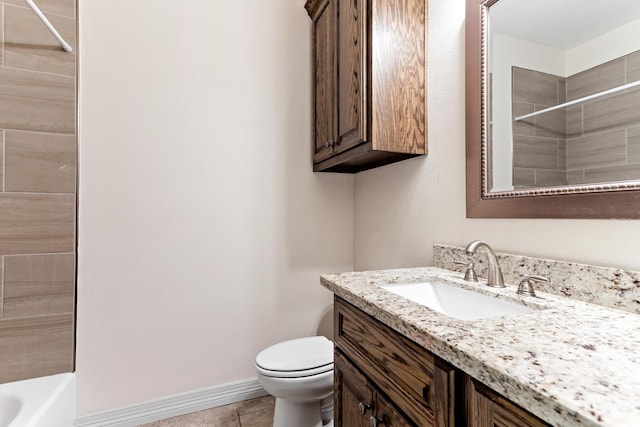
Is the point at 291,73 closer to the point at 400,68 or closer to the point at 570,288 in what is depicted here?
the point at 400,68

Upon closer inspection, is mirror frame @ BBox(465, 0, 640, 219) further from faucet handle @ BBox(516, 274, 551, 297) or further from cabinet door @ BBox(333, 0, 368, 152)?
cabinet door @ BBox(333, 0, 368, 152)

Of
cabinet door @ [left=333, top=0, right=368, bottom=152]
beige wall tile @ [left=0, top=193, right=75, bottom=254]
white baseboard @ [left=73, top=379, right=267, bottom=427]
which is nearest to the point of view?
cabinet door @ [left=333, top=0, right=368, bottom=152]

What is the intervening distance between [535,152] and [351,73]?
813 mm

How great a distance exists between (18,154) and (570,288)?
2221 millimetres

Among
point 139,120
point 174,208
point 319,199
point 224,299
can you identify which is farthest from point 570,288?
point 139,120

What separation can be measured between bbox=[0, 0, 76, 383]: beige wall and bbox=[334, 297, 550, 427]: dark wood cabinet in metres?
1.40

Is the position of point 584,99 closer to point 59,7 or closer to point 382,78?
point 382,78

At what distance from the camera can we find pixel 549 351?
50cm

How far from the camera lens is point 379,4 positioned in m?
1.27

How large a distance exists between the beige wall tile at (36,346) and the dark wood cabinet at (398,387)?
1.37 meters

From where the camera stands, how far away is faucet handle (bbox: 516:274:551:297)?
2.83ft

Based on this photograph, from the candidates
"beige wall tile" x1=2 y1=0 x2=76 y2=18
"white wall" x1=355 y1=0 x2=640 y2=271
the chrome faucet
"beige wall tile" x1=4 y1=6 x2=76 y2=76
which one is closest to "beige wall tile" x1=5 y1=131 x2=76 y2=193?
"beige wall tile" x1=4 y1=6 x2=76 y2=76

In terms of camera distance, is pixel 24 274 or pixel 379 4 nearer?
pixel 379 4

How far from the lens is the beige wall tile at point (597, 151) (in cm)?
78
